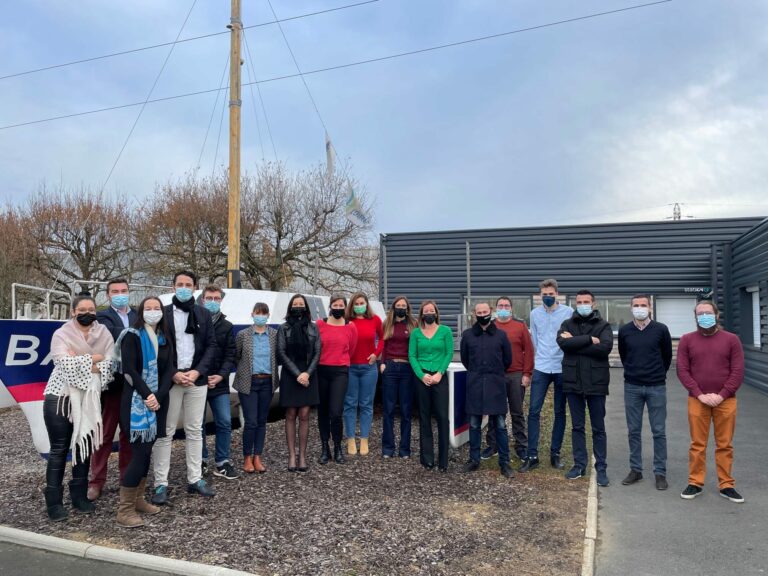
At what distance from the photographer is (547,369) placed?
6.73m

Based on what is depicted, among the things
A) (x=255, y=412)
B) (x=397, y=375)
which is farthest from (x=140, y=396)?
(x=397, y=375)

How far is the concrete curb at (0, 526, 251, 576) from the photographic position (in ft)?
13.4

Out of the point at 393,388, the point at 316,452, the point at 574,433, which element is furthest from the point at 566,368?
the point at 316,452

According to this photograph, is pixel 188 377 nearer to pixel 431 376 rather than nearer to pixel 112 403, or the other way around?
pixel 112 403

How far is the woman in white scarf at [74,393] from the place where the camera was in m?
5.04

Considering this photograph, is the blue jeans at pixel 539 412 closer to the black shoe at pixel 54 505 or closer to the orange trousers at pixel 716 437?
the orange trousers at pixel 716 437

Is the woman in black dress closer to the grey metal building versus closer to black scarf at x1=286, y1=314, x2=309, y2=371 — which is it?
black scarf at x1=286, y1=314, x2=309, y2=371

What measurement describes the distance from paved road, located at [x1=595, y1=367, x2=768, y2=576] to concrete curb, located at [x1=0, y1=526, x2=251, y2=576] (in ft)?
8.95

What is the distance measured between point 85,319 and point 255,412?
2.05 metres

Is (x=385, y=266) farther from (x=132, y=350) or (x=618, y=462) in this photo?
(x=132, y=350)

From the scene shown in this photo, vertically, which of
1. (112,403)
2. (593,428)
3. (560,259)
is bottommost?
(593,428)

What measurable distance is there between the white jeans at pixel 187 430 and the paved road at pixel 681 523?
3594 millimetres

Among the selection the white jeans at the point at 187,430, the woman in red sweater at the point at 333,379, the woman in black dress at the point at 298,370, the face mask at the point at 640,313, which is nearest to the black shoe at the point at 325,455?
the woman in red sweater at the point at 333,379

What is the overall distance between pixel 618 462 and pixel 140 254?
752 inches
